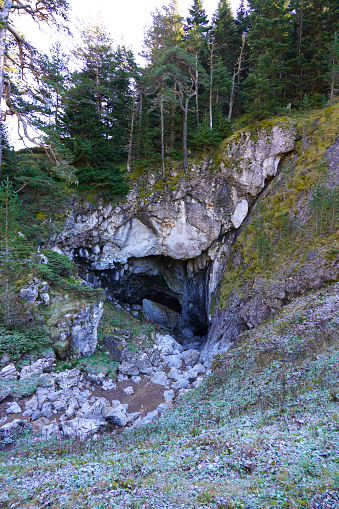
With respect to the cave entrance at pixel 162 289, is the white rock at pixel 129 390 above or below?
below

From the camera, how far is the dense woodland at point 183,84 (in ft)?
60.8

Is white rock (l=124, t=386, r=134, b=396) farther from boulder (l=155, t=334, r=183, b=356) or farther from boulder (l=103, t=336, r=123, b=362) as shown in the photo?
boulder (l=155, t=334, r=183, b=356)

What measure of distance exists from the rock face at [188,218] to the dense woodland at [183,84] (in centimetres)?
191

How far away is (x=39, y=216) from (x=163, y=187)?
933 centimetres

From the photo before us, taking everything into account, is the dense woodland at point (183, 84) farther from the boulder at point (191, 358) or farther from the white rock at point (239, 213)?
the boulder at point (191, 358)

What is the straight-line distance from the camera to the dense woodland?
18.5 meters

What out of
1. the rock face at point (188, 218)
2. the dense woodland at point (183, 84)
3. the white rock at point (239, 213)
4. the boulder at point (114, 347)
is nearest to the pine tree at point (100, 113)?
the dense woodland at point (183, 84)

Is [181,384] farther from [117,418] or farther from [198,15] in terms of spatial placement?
[198,15]

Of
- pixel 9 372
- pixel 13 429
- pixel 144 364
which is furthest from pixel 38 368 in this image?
pixel 144 364

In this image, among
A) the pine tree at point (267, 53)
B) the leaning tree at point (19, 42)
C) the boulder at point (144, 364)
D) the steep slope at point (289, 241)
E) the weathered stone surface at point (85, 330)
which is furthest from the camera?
the pine tree at point (267, 53)

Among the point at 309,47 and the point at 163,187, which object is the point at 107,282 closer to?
the point at 163,187

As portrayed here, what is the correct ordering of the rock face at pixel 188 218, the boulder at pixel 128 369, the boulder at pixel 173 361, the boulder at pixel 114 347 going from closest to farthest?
the boulder at pixel 128 369 < the boulder at pixel 114 347 < the boulder at pixel 173 361 < the rock face at pixel 188 218

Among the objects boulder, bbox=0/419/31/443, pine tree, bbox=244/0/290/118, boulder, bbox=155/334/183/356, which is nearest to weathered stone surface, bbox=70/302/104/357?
boulder, bbox=0/419/31/443

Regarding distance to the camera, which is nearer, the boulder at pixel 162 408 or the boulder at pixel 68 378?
the boulder at pixel 162 408
